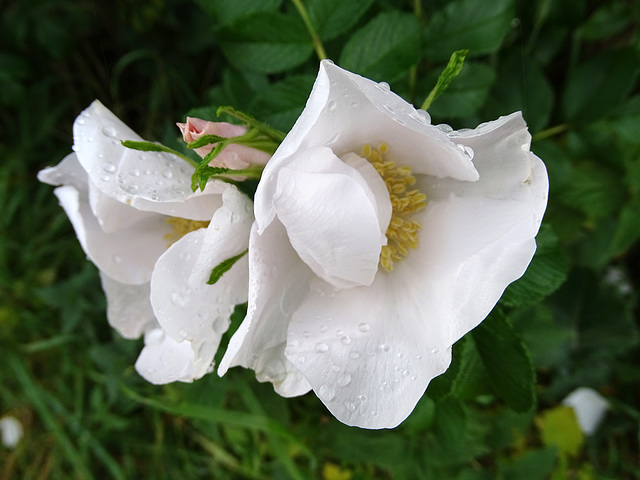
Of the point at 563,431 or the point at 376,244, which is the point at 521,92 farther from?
the point at 563,431

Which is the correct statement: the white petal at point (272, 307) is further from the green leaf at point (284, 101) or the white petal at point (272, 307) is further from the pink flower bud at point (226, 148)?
the green leaf at point (284, 101)

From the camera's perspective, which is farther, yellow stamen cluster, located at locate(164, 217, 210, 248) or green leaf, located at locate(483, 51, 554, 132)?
green leaf, located at locate(483, 51, 554, 132)

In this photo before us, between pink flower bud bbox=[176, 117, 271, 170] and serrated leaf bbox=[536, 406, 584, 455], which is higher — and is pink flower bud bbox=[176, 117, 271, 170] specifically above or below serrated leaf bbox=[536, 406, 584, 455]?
above

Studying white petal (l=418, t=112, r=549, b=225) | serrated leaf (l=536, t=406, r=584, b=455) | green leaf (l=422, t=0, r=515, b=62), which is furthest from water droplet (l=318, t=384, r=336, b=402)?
serrated leaf (l=536, t=406, r=584, b=455)

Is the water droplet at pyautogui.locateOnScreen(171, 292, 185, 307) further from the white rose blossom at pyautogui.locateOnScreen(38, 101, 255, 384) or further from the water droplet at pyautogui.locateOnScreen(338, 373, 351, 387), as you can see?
the water droplet at pyautogui.locateOnScreen(338, 373, 351, 387)

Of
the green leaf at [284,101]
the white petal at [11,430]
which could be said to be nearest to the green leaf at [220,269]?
the green leaf at [284,101]

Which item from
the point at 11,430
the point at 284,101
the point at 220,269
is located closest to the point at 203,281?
the point at 220,269

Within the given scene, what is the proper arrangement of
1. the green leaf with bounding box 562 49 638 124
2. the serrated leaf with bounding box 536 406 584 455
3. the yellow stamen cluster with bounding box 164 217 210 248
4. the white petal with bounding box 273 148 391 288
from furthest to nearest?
the serrated leaf with bounding box 536 406 584 455 → the green leaf with bounding box 562 49 638 124 → the yellow stamen cluster with bounding box 164 217 210 248 → the white petal with bounding box 273 148 391 288

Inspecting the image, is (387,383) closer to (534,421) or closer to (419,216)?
(419,216)
